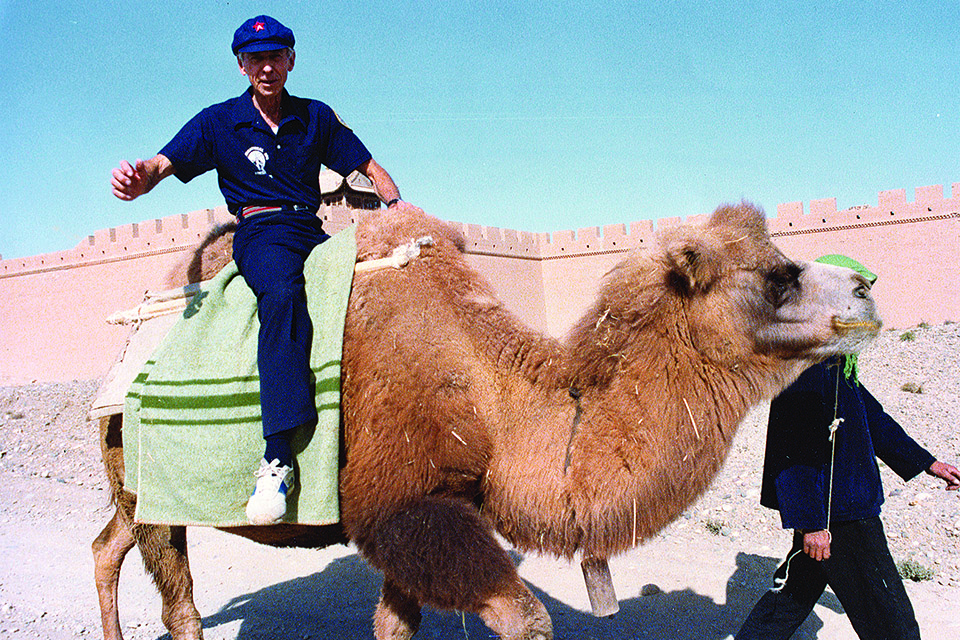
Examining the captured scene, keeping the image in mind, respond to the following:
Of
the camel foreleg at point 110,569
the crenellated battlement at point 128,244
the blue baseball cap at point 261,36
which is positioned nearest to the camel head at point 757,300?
the blue baseball cap at point 261,36

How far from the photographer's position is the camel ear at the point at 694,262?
2.74 metres

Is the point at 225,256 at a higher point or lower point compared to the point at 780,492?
higher

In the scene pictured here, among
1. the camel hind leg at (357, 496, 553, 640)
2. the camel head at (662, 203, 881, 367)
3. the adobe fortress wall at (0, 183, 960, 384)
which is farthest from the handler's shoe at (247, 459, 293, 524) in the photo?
the adobe fortress wall at (0, 183, 960, 384)

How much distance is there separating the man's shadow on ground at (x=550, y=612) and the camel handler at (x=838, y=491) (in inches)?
42.6

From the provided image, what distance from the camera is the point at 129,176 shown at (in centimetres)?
307

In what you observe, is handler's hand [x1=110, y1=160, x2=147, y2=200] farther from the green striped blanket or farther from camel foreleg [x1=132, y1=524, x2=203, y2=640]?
camel foreleg [x1=132, y1=524, x2=203, y2=640]

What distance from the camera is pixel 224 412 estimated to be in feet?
9.82

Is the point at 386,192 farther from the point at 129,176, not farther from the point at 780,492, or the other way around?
the point at 780,492

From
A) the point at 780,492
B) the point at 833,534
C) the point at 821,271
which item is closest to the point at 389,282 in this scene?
the point at 821,271

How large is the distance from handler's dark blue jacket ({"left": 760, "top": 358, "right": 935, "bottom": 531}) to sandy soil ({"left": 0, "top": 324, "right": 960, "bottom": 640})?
1.54m

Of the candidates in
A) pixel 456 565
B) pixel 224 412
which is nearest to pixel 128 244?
pixel 224 412

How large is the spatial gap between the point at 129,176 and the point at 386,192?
→ 122cm

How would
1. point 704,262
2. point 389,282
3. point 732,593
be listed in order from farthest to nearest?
point 732,593 < point 389,282 < point 704,262

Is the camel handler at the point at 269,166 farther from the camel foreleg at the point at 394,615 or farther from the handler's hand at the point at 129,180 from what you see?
the camel foreleg at the point at 394,615
